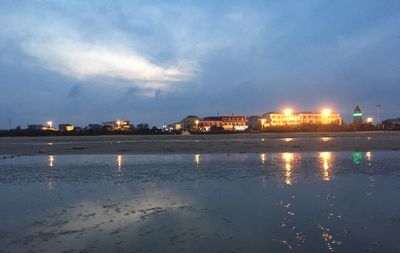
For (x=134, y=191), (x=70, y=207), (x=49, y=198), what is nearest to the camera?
(x=70, y=207)

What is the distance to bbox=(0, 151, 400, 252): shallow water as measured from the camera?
23.3 ft

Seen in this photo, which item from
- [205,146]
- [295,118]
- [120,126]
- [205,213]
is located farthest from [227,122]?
[205,213]

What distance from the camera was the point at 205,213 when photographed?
9.54 meters

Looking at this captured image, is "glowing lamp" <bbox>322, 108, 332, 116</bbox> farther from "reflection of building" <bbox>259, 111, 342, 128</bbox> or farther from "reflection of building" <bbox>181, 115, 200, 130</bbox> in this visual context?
"reflection of building" <bbox>181, 115, 200, 130</bbox>

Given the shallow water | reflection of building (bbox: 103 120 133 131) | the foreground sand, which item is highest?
reflection of building (bbox: 103 120 133 131)

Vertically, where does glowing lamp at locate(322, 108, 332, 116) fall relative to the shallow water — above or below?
above

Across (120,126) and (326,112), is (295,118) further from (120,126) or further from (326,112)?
(120,126)

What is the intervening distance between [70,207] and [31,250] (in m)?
3.67

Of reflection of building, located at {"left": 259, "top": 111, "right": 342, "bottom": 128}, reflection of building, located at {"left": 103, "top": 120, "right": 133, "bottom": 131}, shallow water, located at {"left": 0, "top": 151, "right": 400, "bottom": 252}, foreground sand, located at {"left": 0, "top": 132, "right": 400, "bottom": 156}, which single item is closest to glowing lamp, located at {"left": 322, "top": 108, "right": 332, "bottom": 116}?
reflection of building, located at {"left": 259, "top": 111, "right": 342, "bottom": 128}

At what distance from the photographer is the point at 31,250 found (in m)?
6.91

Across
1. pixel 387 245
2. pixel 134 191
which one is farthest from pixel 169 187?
pixel 387 245

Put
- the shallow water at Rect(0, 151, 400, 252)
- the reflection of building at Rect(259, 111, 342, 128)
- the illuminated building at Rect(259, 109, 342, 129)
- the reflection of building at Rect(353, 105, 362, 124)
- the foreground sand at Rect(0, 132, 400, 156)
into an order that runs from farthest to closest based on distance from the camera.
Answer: the reflection of building at Rect(259, 111, 342, 128) < the illuminated building at Rect(259, 109, 342, 129) < the reflection of building at Rect(353, 105, 362, 124) < the foreground sand at Rect(0, 132, 400, 156) < the shallow water at Rect(0, 151, 400, 252)

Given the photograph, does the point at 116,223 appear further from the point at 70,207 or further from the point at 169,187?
the point at 169,187

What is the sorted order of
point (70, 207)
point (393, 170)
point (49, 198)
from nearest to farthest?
point (70, 207), point (49, 198), point (393, 170)
